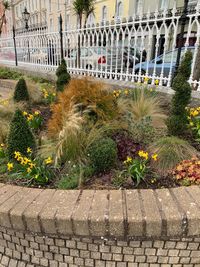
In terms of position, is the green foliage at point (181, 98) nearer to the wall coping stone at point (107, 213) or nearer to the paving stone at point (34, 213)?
the wall coping stone at point (107, 213)

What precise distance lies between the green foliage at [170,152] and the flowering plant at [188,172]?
0.09m

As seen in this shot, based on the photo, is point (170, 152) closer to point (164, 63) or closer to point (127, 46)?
point (164, 63)

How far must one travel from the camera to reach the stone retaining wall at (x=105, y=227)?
1581 mm

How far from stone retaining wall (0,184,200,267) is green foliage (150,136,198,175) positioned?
1.29 feet

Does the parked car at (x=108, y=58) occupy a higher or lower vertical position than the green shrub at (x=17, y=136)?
higher

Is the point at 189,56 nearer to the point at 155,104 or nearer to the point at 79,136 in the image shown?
the point at 155,104

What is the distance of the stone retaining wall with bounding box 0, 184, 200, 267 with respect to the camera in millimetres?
1581

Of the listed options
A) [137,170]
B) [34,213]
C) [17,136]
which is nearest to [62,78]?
[17,136]

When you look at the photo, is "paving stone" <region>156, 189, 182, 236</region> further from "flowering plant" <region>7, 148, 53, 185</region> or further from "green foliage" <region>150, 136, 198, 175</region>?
"flowering plant" <region>7, 148, 53, 185</region>

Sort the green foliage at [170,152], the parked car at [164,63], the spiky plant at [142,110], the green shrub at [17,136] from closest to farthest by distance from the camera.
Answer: the green foliage at [170,152] < the green shrub at [17,136] < the spiky plant at [142,110] < the parked car at [164,63]

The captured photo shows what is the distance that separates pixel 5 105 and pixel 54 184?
7.14 ft

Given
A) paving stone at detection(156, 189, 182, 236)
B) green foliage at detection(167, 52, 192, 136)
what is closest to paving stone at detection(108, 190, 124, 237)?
paving stone at detection(156, 189, 182, 236)

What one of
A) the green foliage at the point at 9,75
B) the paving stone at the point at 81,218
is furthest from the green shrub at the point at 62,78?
the green foliage at the point at 9,75

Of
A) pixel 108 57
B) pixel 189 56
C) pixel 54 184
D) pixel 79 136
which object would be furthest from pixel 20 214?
pixel 108 57
